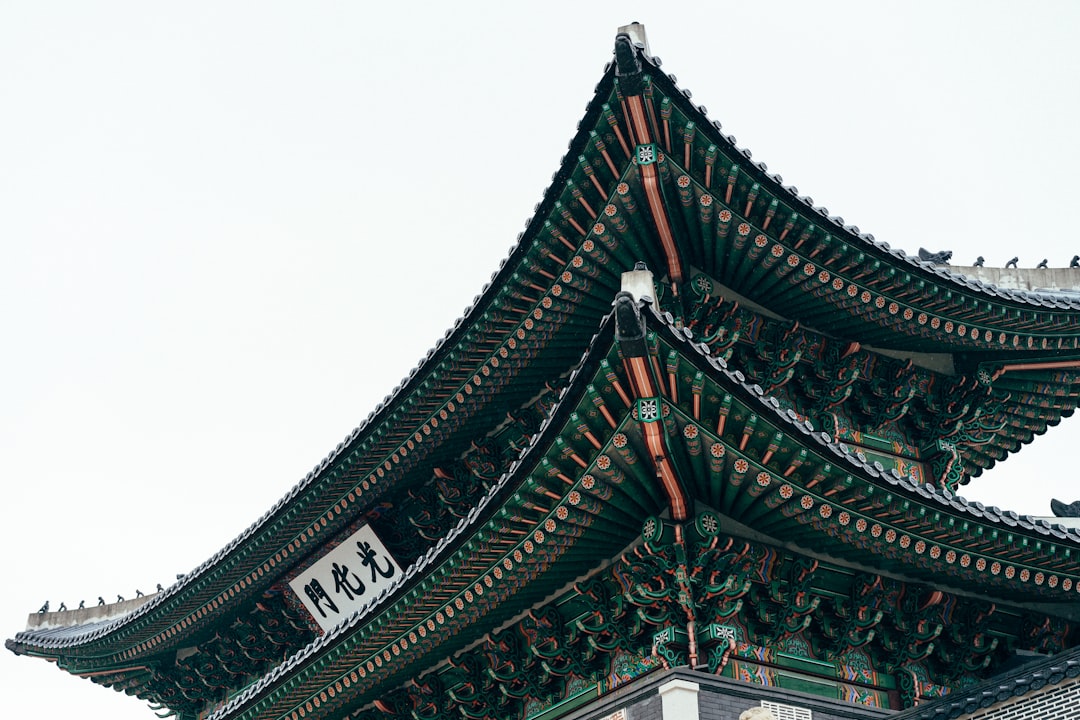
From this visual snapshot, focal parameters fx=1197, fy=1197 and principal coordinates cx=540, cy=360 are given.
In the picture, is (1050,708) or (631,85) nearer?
(1050,708)

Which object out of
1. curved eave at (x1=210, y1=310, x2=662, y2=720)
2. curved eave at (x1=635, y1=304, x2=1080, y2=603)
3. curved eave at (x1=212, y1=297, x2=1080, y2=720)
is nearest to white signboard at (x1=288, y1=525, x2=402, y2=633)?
curved eave at (x1=210, y1=310, x2=662, y2=720)

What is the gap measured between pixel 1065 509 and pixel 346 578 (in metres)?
10.2

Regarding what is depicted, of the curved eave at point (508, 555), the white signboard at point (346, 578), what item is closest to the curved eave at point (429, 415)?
the white signboard at point (346, 578)

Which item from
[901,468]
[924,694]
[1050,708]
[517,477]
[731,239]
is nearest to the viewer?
[1050,708]

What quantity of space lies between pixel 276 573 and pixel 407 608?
6611mm

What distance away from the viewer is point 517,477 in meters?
11.6

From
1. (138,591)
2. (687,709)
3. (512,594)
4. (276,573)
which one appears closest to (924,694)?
(687,709)

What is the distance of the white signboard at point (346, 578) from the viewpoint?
58.9ft

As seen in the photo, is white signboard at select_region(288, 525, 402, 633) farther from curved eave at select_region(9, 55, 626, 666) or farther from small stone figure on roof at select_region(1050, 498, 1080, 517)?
small stone figure on roof at select_region(1050, 498, 1080, 517)

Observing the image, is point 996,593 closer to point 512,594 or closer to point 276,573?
point 512,594

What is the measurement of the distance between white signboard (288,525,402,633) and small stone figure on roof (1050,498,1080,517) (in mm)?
9056

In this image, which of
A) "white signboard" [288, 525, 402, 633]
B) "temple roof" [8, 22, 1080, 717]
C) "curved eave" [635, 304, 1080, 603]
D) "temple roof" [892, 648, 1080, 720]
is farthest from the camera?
"white signboard" [288, 525, 402, 633]

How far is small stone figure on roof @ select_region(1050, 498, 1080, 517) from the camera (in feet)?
48.6

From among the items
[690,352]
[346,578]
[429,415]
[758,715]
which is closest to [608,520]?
[690,352]
